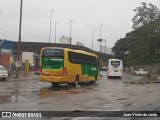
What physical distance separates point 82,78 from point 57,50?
5222mm

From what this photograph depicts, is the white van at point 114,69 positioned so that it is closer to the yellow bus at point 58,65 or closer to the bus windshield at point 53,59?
the yellow bus at point 58,65

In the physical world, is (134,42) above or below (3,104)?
above

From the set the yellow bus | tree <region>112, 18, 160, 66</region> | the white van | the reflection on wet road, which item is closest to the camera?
the reflection on wet road

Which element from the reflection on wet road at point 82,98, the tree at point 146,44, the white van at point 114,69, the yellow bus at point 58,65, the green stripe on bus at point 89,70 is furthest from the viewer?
the tree at point 146,44

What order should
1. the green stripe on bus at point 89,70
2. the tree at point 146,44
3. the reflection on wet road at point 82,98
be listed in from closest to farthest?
1. the reflection on wet road at point 82,98
2. the green stripe on bus at point 89,70
3. the tree at point 146,44

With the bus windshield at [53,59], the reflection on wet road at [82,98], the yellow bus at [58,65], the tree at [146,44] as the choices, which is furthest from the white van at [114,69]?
the reflection on wet road at [82,98]

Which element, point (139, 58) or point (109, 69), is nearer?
point (109, 69)

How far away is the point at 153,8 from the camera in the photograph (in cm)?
10194

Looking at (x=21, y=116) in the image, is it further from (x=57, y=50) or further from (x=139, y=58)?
(x=139, y=58)

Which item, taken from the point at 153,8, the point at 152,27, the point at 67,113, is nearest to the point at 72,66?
the point at 67,113

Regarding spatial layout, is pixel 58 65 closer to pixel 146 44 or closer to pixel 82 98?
pixel 82 98

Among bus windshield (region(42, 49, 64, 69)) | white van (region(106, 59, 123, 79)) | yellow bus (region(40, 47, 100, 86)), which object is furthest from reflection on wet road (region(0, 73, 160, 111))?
white van (region(106, 59, 123, 79))

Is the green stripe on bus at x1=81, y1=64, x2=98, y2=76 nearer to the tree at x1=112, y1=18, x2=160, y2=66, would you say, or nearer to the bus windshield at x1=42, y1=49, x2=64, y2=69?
the bus windshield at x1=42, y1=49, x2=64, y2=69

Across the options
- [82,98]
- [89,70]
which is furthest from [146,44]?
[82,98]
